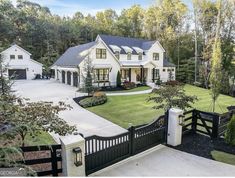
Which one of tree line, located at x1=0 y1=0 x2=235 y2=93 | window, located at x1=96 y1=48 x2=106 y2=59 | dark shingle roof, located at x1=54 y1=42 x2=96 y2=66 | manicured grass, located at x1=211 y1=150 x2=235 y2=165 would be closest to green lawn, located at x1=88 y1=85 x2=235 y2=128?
manicured grass, located at x1=211 y1=150 x2=235 y2=165

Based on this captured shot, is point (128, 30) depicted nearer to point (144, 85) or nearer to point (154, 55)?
point (154, 55)

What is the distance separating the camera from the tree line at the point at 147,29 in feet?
92.3

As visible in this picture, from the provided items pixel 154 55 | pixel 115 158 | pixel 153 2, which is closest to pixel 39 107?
pixel 115 158

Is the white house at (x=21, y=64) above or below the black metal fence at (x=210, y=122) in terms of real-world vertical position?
above

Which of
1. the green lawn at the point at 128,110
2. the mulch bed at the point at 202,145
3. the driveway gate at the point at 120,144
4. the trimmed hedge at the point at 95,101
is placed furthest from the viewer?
the trimmed hedge at the point at 95,101

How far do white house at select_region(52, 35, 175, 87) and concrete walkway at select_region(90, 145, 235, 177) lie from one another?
1602 centimetres

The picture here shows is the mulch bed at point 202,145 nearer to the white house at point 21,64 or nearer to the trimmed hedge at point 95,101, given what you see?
the trimmed hedge at point 95,101

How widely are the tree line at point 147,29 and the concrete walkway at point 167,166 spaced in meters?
22.0

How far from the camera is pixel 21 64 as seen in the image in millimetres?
32562

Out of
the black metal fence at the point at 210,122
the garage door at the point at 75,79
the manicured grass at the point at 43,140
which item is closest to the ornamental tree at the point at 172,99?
the black metal fence at the point at 210,122

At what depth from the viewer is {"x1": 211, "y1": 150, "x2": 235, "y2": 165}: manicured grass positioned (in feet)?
21.5

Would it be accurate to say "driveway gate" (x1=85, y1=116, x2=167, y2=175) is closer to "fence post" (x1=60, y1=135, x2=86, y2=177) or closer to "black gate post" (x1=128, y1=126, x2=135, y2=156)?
"black gate post" (x1=128, y1=126, x2=135, y2=156)

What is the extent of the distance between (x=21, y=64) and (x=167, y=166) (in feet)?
105

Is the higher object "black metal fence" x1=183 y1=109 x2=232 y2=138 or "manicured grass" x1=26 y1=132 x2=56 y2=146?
"black metal fence" x1=183 y1=109 x2=232 y2=138
